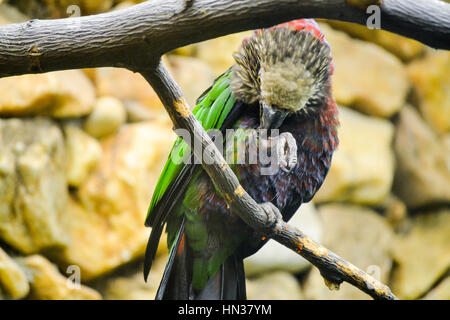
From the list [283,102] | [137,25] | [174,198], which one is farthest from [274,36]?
[174,198]

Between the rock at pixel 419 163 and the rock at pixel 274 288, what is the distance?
105 centimetres

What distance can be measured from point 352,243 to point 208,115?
1823 millimetres

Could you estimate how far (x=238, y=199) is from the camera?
1.18 metres

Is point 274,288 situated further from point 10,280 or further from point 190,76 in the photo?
point 10,280

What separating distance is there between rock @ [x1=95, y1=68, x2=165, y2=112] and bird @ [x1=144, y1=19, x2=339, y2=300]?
1025 millimetres

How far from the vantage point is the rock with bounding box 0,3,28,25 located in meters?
2.12

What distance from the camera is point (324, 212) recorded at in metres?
2.94

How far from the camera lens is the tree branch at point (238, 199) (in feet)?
3.41

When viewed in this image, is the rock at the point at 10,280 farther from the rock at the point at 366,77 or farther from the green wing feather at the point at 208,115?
the rock at the point at 366,77

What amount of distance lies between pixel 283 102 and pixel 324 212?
72.8 inches

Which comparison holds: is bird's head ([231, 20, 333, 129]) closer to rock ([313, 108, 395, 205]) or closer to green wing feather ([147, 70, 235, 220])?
green wing feather ([147, 70, 235, 220])

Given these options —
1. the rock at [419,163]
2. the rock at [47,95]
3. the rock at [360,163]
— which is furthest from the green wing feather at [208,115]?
the rock at [419,163]

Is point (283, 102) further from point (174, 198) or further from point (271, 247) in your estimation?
point (271, 247)

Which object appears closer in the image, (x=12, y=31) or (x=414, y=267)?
(x=12, y=31)
